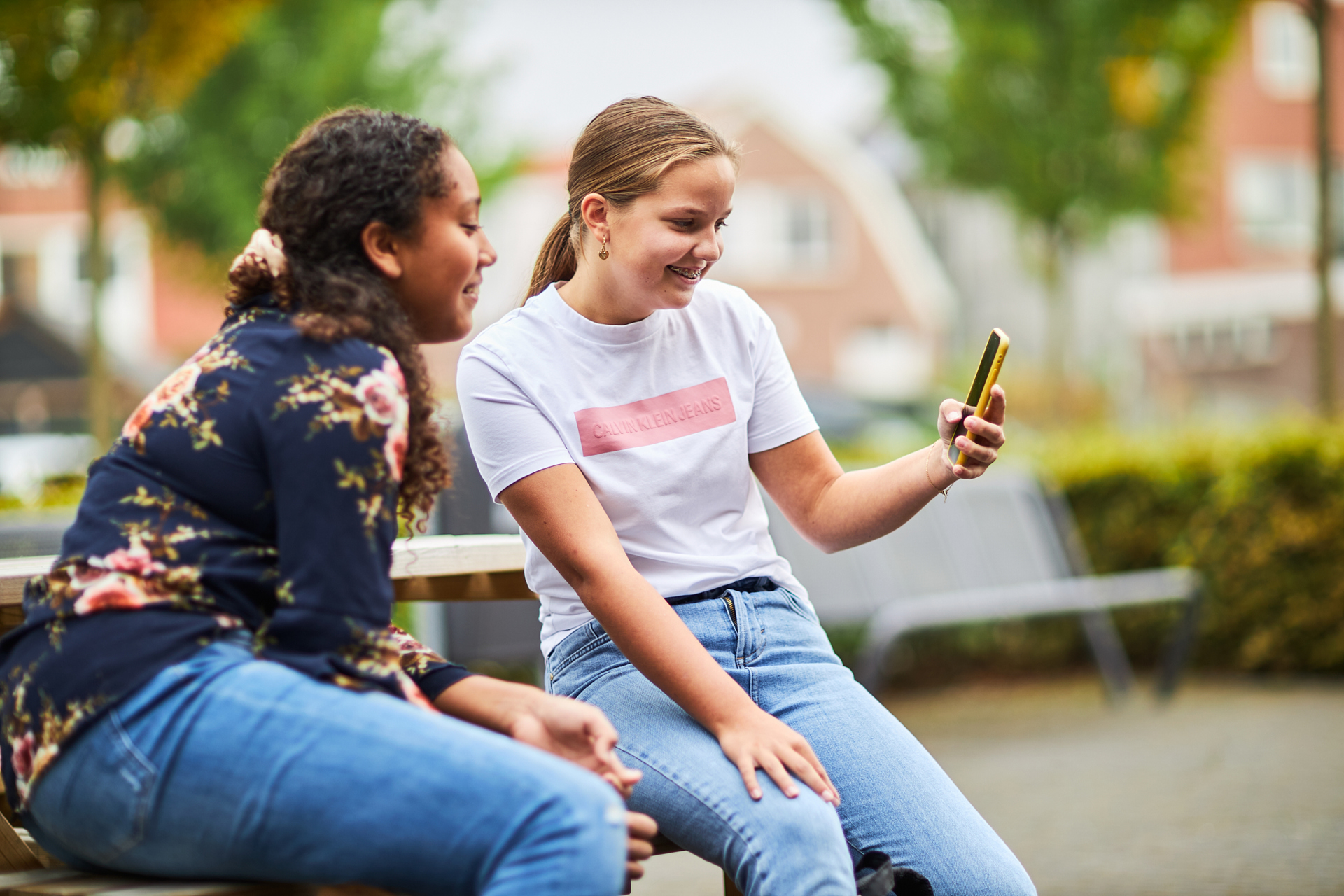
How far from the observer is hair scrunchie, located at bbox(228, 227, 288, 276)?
1.70 m

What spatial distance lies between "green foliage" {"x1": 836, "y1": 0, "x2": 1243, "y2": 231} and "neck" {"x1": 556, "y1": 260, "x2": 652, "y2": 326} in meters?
10.7

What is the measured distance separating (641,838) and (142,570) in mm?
723

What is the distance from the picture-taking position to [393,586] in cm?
238

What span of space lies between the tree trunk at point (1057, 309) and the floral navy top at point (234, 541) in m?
12.8

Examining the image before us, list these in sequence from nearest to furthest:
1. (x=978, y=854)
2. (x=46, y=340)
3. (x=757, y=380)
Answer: (x=978, y=854)
(x=757, y=380)
(x=46, y=340)

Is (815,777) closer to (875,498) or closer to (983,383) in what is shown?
(875,498)

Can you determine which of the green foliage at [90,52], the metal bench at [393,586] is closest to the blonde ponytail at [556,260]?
the metal bench at [393,586]

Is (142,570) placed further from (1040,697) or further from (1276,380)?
(1276,380)

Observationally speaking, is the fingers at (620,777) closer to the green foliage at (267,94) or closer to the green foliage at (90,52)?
the green foliage at (90,52)

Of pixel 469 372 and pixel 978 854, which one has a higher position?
pixel 469 372

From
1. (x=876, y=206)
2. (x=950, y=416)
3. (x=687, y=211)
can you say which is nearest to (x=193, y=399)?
(x=687, y=211)

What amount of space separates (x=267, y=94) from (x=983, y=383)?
488 inches

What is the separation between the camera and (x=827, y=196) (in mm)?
33125

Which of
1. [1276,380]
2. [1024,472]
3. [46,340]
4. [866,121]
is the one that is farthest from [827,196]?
[1024,472]
